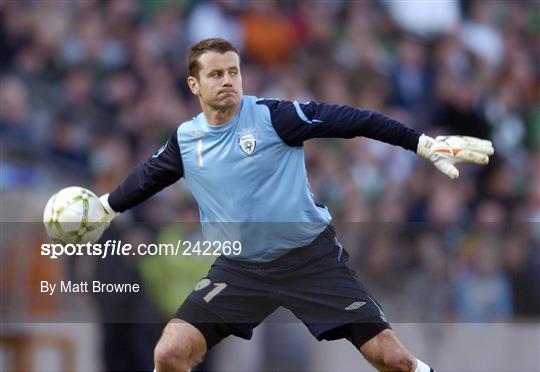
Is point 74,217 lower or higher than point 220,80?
lower

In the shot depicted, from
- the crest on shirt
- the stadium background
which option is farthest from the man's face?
the stadium background

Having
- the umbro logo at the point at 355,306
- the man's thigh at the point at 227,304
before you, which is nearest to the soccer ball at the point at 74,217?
the man's thigh at the point at 227,304

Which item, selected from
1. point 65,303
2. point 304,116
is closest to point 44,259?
point 65,303

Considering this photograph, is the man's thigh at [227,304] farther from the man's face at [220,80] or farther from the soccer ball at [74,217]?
the man's face at [220,80]

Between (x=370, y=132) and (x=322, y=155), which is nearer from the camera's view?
(x=370, y=132)

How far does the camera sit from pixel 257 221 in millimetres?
7824

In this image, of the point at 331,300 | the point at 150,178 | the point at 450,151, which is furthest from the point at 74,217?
the point at 450,151

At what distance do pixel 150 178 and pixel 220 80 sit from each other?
746mm

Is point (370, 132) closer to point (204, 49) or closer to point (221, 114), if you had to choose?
point (221, 114)

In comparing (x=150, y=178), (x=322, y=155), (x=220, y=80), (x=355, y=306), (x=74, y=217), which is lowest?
(x=355, y=306)

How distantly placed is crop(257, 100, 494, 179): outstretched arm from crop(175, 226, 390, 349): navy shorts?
720 mm

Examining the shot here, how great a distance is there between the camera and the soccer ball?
816 cm

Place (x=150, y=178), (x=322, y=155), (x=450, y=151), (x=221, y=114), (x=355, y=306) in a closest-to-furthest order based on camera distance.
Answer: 1. (x=450, y=151)
2. (x=355, y=306)
3. (x=221, y=114)
4. (x=150, y=178)
5. (x=322, y=155)

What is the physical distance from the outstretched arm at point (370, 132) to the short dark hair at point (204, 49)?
1.60 feet
